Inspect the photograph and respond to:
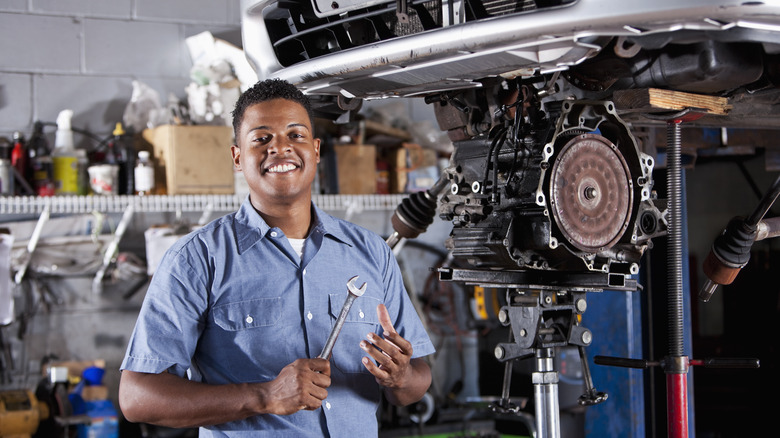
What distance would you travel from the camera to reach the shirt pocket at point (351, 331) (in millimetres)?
1834

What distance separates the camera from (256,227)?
6.07 feet

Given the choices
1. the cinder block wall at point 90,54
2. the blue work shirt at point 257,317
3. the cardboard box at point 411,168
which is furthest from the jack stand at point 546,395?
the cinder block wall at point 90,54

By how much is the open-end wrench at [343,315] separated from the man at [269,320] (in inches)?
1.9

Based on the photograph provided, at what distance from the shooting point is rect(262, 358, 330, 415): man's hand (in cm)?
161

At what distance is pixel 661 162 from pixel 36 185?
3.02 metres

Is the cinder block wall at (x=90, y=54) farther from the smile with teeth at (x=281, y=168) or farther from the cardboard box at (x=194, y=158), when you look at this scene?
the smile with teeth at (x=281, y=168)

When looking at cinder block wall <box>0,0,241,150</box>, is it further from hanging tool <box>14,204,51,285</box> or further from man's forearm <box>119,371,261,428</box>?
man's forearm <box>119,371,261,428</box>

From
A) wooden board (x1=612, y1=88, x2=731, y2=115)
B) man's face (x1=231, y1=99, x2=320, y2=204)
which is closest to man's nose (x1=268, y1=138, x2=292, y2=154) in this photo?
man's face (x1=231, y1=99, x2=320, y2=204)

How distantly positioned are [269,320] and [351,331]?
201 millimetres

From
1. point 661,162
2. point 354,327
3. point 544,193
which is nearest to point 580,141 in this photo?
point 544,193

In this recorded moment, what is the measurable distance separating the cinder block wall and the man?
9.69 ft

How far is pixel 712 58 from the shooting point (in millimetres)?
1696

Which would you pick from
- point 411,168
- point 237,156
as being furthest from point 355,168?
point 237,156

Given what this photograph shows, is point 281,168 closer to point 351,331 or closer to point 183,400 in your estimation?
point 351,331
